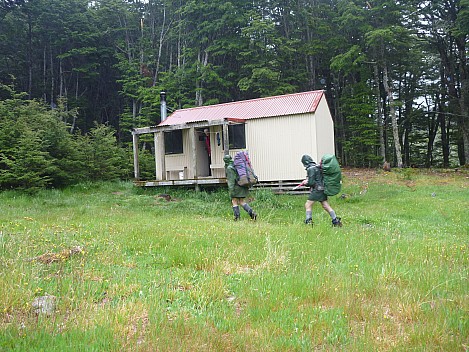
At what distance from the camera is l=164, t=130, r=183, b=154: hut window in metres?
18.9

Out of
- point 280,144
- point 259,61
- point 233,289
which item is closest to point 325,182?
point 233,289

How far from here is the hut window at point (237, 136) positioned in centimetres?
1759

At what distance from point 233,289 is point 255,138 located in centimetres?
1340

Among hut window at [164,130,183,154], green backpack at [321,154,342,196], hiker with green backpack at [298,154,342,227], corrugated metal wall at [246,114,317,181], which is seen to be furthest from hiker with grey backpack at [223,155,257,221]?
hut window at [164,130,183,154]

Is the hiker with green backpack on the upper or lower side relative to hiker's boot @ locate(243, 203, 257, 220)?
upper

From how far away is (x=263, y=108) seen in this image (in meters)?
17.7

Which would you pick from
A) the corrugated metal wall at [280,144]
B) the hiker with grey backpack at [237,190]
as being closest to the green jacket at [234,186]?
the hiker with grey backpack at [237,190]

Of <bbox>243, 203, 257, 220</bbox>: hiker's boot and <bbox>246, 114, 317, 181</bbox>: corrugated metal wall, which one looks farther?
<bbox>246, 114, 317, 181</bbox>: corrugated metal wall

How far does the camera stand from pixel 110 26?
36406 mm

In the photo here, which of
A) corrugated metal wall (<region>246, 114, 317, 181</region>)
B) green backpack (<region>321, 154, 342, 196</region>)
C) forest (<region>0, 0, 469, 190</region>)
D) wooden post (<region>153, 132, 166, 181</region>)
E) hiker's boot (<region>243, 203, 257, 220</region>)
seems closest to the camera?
green backpack (<region>321, 154, 342, 196</region>)

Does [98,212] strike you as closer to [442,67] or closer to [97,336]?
[97,336]

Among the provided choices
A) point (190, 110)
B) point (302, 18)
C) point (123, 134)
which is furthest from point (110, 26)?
point (190, 110)

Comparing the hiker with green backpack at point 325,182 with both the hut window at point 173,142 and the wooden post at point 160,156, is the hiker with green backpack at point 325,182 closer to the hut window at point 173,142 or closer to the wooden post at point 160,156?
the wooden post at point 160,156

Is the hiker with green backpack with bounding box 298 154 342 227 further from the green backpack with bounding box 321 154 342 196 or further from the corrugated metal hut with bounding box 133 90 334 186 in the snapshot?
the corrugated metal hut with bounding box 133 90 334 186
